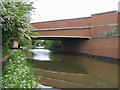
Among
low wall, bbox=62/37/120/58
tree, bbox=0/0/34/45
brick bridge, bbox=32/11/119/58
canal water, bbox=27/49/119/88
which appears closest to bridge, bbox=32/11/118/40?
brick bridge, bbox=32/11/119/58

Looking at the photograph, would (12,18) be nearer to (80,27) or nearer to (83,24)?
(80,27)

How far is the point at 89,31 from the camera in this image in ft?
65.5

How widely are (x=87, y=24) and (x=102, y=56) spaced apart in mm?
5838

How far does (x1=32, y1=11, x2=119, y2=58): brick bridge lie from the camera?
16.4 metres

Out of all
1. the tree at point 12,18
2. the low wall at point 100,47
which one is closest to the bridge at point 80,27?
the low wall at point 100,47

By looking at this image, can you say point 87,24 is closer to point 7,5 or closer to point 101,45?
point 101,45

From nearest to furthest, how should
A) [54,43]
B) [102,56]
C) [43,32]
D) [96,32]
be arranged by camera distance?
[102,56] → [96,32] → [43,32] → [54,43]

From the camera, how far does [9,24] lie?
4.85m

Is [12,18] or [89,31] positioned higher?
[89,31]

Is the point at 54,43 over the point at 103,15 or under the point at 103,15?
under

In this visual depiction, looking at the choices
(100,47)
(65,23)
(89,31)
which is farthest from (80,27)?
(100,47)

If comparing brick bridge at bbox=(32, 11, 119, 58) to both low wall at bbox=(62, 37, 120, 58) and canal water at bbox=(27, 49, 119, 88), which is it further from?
canal water at bbox=(27, 49, 119, 88)

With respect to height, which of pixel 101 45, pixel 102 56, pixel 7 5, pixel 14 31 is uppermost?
pixel 7 5

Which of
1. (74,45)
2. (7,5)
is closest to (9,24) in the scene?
(7,5)
